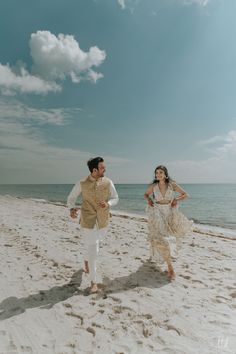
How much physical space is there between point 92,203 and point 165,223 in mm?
1754

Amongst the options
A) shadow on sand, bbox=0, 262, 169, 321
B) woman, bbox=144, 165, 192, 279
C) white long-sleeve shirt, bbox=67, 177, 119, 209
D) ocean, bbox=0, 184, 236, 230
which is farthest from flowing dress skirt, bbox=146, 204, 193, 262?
ocean, bbox=0, 184, 236, 230

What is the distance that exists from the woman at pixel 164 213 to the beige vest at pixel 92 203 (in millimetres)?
1357

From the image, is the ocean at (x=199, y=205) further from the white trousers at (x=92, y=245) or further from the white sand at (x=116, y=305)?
the white trousers at (x=92, y=245)

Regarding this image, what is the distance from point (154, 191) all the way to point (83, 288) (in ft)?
7.87

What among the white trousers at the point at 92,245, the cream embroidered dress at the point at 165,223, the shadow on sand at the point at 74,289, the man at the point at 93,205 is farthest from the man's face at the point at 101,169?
the shadow on sand at the point at 74,289

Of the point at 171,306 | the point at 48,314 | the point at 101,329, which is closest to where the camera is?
the point at 101,329

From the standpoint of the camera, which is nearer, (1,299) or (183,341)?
(183,341)

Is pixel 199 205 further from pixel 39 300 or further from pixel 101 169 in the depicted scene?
pixel 39 300

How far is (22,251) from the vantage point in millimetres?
6992

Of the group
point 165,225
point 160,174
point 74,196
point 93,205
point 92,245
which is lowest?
point 92,245

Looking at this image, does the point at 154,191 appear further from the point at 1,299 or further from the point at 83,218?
the point at 1,299

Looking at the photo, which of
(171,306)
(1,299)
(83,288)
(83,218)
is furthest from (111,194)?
(1,299)

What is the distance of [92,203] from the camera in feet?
15.5

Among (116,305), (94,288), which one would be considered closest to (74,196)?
(94,288)
